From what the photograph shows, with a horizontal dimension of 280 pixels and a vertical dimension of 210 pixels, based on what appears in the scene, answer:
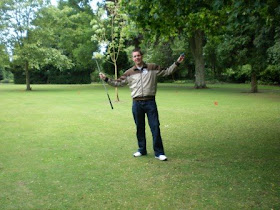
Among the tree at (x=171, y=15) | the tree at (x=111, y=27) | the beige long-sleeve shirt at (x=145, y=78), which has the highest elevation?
the tree at (x=111, y=27)

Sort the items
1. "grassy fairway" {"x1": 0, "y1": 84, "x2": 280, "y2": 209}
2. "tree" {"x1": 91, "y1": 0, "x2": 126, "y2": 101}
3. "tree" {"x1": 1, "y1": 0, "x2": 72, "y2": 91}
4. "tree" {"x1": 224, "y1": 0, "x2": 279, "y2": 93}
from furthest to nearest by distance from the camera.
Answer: "tree" {"x1": 1, "y1": 0, "x2": 72, "y2": 91}, "tree" {"x1": 224, "y1": 0, "x2": 279, "y2": 93}, "tree" {"x1": 91, "y1": 0, "x2": 126, "y2": 101}, "grassy fairway" {"x1": 0, "y1": 84, "x2": 280, "y2": 209}

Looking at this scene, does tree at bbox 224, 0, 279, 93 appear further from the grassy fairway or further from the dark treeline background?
the grassy fairway

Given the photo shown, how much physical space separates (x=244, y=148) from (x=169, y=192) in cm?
318

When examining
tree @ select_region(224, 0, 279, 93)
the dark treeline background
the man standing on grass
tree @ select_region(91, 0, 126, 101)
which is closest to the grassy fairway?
the man standing on grass

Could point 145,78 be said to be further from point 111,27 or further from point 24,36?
point 24,36

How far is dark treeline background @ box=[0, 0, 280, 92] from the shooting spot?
7.45 m

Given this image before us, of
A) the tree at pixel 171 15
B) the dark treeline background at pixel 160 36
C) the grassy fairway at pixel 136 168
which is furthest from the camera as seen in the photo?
the dark treeline background at pixel 160 36

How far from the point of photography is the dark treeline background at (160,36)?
7449mm

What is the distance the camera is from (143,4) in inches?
276

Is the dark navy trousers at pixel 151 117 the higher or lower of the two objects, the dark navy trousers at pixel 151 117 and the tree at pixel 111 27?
the lower

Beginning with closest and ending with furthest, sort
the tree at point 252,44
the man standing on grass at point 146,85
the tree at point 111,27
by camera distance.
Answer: the man standing on grass at point 146,85 → the tree at point 111,27 → the tree at point 252,44

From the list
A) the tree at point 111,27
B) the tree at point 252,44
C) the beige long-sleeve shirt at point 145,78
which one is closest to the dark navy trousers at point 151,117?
the beige long-sleeve shirt at point 145,78

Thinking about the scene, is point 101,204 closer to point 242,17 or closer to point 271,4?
point 242,17

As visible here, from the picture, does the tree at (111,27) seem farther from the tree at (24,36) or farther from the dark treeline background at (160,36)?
the tree at (24,36)
